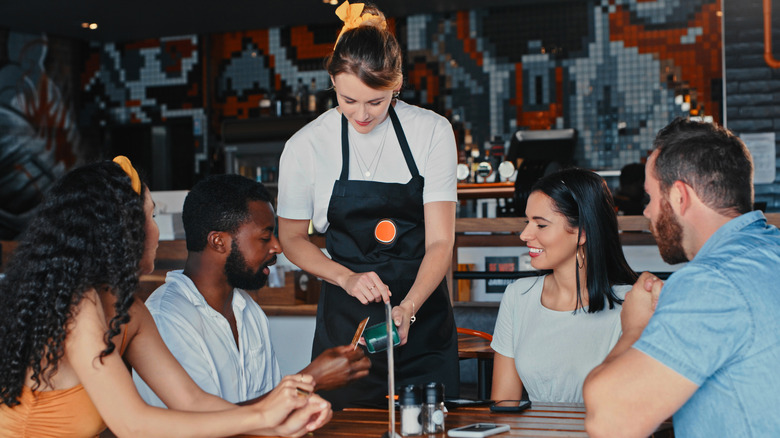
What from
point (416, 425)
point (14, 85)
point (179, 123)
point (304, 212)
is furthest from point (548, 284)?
point (14, 85)

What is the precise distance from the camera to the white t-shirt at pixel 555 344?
2.27 metres

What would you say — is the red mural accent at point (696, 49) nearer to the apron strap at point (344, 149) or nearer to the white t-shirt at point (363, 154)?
the white t-shirt at point (363, 154)

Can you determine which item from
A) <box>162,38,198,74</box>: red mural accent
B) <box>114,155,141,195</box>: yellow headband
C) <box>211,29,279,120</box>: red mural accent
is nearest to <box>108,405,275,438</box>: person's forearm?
<box>114,155,141,195</box>: yellow headband

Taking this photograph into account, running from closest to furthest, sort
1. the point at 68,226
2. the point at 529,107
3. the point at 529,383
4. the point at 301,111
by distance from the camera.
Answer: the point at 68,226 < the point at 529,383 < the point at 529,107 < the point at 301,111

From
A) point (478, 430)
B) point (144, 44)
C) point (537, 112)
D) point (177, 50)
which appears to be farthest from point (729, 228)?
point (144, 44)

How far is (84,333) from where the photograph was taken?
1408mm

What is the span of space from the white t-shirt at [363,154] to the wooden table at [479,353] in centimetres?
80

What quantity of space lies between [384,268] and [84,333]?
41.7 inches

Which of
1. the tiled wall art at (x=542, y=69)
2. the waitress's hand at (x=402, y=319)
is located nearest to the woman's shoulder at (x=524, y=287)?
the waitress's hand at (x=402, y=319)

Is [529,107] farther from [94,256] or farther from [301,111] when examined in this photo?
[94,256]

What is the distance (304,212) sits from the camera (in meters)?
2.40

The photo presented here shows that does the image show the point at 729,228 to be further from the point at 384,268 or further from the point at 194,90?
the point at 194,90

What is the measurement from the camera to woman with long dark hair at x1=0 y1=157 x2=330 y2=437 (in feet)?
4.62

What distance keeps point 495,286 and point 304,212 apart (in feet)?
11.6
